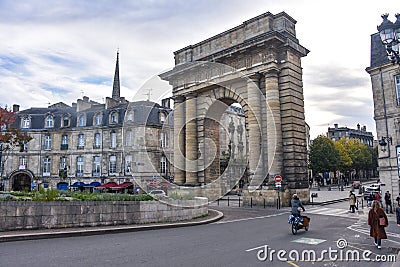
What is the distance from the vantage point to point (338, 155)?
197 feet

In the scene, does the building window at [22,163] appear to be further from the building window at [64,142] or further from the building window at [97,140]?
the building window at [97,140]

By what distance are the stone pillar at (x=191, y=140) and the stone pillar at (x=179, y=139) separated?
0.91m

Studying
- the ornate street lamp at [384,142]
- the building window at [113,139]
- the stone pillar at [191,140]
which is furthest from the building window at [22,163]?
the ornate street lamp at [384,142]

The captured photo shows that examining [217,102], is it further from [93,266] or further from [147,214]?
[93,266]

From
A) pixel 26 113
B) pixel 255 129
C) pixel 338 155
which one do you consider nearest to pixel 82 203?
pixel 255 129

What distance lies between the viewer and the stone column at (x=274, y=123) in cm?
2270

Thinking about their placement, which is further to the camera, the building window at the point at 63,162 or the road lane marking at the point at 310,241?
the building window at the point at 63,162

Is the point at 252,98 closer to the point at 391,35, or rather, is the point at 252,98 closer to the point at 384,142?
the point at 384,142

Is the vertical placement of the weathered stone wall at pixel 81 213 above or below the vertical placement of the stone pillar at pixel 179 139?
below

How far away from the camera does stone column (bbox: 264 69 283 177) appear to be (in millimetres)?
22703

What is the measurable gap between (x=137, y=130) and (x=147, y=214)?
26.4 meters

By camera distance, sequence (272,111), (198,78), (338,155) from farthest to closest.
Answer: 1. (338,155)
2. (198,78)
3. (272,111)

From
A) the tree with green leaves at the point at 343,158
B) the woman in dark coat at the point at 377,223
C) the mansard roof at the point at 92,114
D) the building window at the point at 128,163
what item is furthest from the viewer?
the tree with green leaves at the point at 343,158

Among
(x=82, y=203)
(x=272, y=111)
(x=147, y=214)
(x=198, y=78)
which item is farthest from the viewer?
(x=198, y=78)
